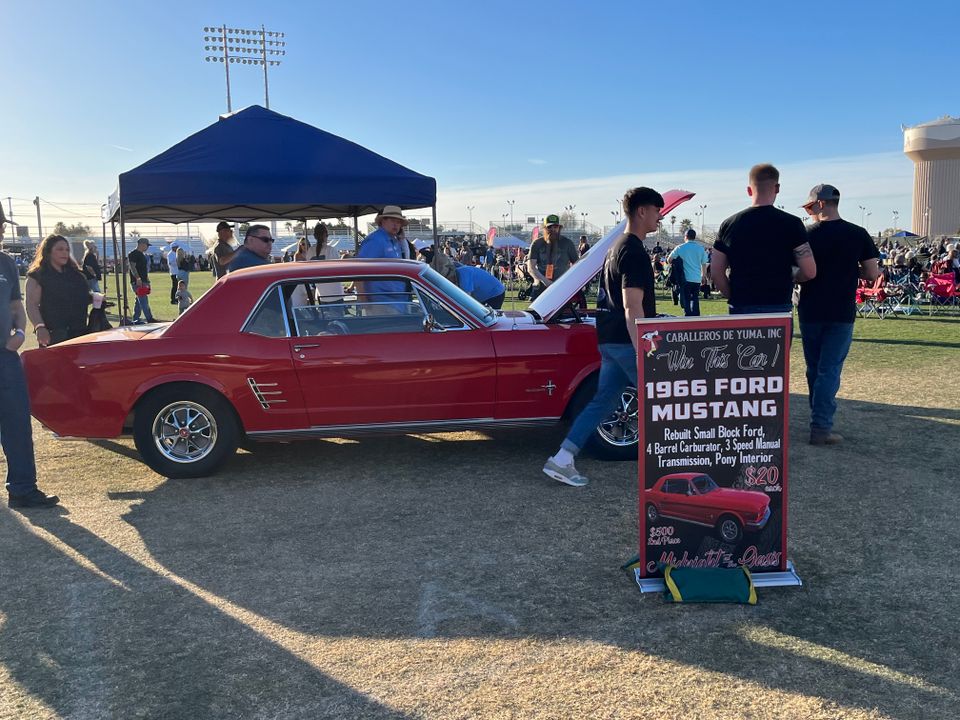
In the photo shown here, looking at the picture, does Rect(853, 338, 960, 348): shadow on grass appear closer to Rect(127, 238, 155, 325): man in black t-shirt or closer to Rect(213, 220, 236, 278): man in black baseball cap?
Rect(213, 220, 236, 278): man in black baseball cap

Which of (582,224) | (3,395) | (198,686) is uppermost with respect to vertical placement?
(582,224)

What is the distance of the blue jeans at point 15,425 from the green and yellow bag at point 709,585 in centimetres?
402

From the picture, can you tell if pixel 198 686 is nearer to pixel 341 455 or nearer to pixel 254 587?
pixel 254 587

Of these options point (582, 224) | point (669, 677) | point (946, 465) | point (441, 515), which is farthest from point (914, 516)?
point (582, 224)

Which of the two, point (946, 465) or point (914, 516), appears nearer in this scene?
point (914, 516)

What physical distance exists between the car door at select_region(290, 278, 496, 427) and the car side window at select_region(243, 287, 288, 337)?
92mm

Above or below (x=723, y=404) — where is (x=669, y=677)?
below

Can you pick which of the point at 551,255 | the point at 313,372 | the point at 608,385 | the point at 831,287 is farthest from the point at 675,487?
the point at 551,255

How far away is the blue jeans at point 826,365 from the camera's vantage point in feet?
19.9

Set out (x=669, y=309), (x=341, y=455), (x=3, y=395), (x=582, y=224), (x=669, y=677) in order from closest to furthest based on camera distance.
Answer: (x=669, y=677), (x=3, y=395), (x=341, y=455), (x=669, y=309), (x=582, y=224)

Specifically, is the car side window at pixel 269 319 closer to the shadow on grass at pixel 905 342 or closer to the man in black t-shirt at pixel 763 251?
the man in black t-shirt at pixel 763 251

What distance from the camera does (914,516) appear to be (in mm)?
4504

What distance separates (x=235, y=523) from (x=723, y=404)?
2942mm

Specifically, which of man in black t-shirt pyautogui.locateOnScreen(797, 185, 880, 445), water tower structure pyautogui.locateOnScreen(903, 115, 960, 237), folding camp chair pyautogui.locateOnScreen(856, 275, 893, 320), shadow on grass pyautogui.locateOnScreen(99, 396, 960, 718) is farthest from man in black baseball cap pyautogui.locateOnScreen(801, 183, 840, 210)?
water tower structure pyautogui.locateOnScreen(903, 115, 960, 237)
